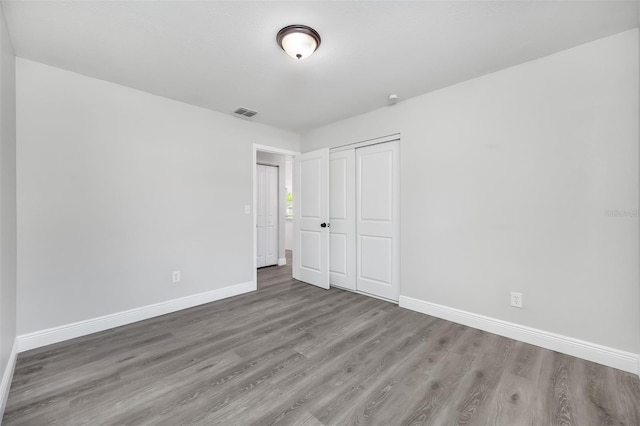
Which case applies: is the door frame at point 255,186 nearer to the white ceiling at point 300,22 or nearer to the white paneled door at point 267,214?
the white ceiling at point 300,22

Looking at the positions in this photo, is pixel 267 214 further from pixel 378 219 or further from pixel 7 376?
pixel 7 376

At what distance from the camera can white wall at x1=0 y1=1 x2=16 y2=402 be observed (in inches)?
68.0

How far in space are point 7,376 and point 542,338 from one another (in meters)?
4.07

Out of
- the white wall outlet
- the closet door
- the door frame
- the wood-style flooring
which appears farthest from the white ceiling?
the wood-style flooring

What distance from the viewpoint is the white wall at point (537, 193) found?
2023 mm

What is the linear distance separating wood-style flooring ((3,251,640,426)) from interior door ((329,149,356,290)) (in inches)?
46.6

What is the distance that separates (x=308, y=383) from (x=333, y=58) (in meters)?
2.58

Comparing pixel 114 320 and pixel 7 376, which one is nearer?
pixel 7 376

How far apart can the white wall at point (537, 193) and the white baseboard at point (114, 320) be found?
2535 millimetres

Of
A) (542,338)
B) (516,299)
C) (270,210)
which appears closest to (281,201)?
(270,210)

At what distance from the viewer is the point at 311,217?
14.2 feet

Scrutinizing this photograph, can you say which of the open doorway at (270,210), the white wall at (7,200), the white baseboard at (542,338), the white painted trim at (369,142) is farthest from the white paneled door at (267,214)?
the white wall at (7,200)

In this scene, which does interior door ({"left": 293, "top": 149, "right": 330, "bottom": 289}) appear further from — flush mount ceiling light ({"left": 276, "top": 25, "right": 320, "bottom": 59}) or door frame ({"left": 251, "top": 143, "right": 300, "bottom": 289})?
flush mount ceiling light ({"left": 276, "top": 25, "right": 320, "bottom": 59})

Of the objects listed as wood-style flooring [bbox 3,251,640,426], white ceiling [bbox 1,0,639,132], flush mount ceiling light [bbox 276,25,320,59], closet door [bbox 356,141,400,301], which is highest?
white ceiling [bbox 1,0,639,132]
